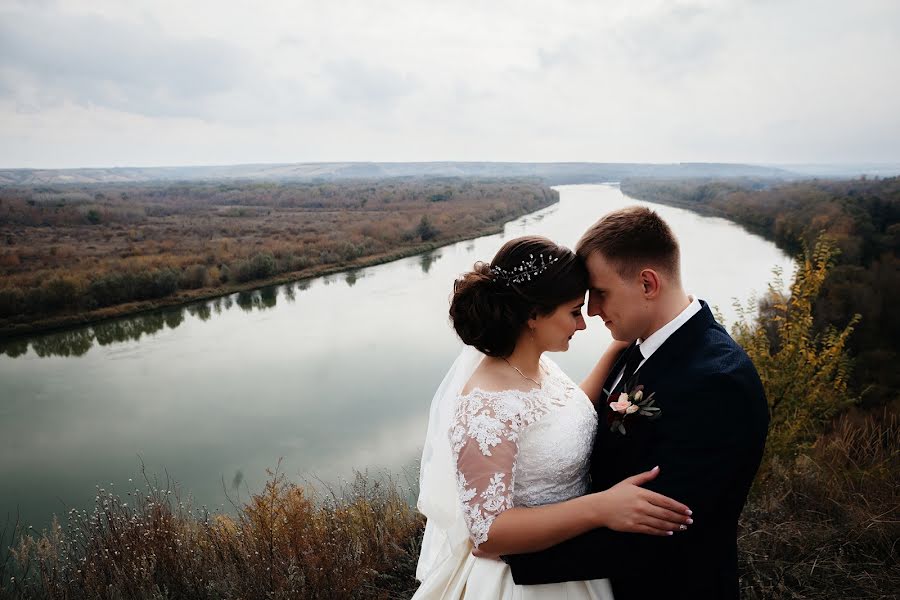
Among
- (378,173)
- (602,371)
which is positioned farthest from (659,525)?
(378,173)

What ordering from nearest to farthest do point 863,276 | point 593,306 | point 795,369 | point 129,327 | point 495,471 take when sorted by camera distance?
point 495,471 → point 593,306 → point 795,369 → point 863,276 → point 129,327

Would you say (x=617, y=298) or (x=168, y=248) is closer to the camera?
(x=617, y=298)

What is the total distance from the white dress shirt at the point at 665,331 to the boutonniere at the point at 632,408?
12cm

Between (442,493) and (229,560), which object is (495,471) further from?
(229,560)

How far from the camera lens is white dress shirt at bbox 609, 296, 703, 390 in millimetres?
1505

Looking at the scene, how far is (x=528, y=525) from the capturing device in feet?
4.38

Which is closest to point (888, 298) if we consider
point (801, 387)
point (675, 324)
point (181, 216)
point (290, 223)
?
point (801, 387)

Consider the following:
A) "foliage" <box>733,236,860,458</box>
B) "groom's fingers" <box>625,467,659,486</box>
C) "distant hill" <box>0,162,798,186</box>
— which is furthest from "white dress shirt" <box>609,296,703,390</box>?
"distant hill" <box>0,162,798,186</box>

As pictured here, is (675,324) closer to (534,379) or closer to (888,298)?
(534,379)

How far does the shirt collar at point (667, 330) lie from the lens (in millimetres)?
1504

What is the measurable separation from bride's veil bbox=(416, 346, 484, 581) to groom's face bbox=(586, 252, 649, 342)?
0.47 meters

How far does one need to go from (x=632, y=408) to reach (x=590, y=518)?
297 millimetres

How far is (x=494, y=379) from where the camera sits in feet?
5.10

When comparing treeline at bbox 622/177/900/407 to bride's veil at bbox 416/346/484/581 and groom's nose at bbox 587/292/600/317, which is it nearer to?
groom's nose at bbox 587/292/600/317
